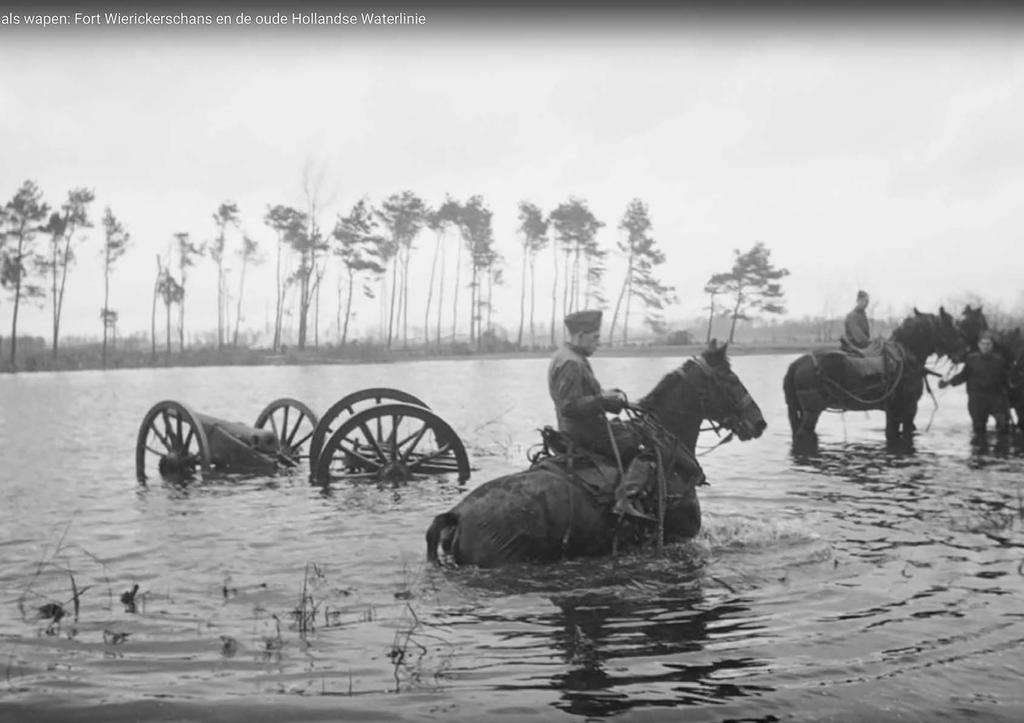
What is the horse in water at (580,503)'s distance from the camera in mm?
6613

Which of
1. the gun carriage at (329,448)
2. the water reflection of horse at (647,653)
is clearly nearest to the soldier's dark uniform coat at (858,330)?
the gun carriage at (329,448)

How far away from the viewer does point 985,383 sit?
15.9 m

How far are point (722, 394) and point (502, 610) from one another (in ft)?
10.0

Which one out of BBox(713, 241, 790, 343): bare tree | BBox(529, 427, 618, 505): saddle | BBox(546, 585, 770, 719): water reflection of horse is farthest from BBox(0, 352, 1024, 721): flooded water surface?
BBox(713, 241, 790, 343): bare tree

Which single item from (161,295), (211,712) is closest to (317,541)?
(211,712)

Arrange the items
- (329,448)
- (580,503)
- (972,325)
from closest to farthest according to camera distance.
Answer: (580,503) → (329,448) → (972,325)

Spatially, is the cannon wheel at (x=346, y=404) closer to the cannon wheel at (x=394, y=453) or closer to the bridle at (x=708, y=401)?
the cannon wheel at (x=394, y=453)

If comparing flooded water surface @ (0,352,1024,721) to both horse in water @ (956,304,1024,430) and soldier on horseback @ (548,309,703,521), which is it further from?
horse in water @ (956,304,1024,430)

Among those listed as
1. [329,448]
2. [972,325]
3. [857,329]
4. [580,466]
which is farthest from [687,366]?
[972,325]

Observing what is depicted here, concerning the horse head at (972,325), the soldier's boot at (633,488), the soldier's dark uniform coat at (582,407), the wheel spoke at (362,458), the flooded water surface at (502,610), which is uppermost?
the horse head at (972,325)

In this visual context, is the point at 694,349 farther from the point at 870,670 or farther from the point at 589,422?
the point at 870,670

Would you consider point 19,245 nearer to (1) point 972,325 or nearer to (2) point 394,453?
(2) point 394,453

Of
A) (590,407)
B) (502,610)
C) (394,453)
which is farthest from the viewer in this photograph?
(394,453)

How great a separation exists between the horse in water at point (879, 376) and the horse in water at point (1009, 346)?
27 centimetres
